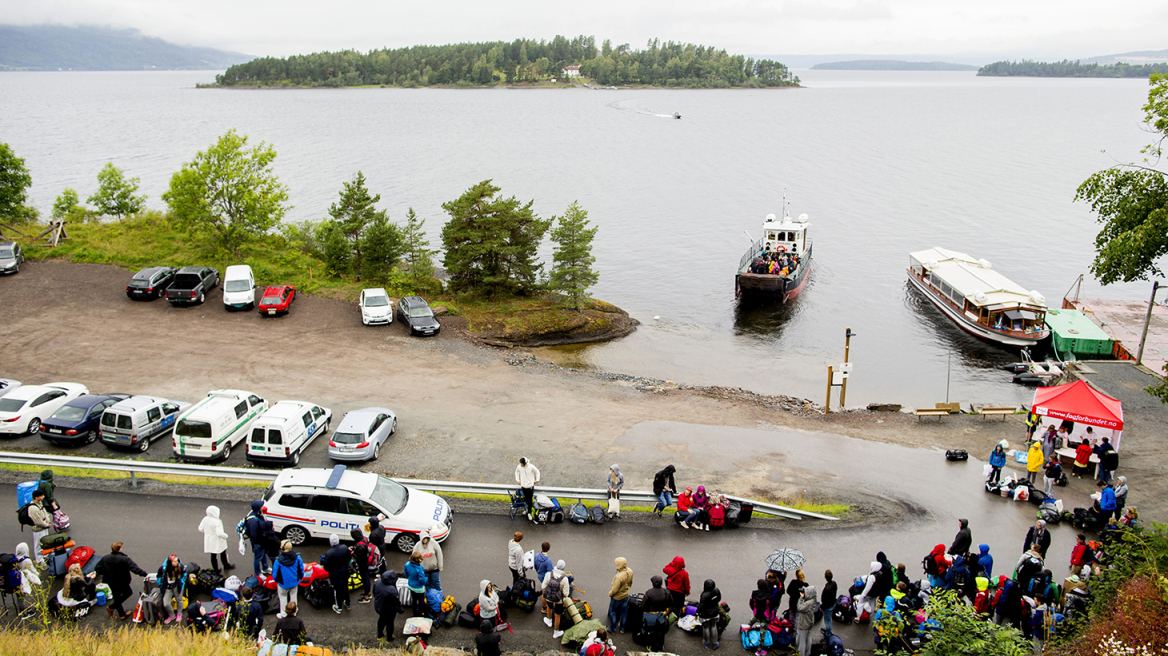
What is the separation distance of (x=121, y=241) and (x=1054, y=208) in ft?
297

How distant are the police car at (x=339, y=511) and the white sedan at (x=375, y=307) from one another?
19524mm

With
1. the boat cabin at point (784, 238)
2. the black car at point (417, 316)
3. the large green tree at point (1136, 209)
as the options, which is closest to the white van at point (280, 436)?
the black car at point (417, 316)

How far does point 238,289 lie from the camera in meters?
34.8

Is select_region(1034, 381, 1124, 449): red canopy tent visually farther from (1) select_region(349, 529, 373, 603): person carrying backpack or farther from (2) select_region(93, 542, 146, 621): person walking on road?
(2) select_region(93, 542, 146, 621): person walking on road

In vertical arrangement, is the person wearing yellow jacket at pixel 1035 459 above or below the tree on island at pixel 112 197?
below

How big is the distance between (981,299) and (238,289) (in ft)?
136

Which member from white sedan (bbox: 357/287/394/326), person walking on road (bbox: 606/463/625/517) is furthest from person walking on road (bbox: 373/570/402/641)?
white sedan (bbox: 357/287/394/326)

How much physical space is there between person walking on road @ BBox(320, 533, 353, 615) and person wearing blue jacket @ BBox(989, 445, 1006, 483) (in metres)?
16.6

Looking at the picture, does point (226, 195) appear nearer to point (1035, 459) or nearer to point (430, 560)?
point (430, 560)

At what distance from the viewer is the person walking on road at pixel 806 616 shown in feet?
39.3

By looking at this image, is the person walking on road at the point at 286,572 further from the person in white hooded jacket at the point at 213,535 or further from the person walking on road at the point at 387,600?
the person in white hooded jacket at the point at 213,535

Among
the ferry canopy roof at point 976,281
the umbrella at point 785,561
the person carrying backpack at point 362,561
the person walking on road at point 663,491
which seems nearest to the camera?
the umbrella at point 785,561

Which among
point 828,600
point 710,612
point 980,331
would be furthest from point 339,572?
point 980,331

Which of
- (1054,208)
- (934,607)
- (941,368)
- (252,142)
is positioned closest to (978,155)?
(1054,208)
